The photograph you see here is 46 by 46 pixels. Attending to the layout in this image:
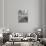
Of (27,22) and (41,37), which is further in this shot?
(27,22)

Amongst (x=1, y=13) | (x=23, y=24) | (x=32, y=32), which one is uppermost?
(x=1, y=13)

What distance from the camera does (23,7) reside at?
4.99ft

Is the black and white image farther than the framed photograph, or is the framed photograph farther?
the framed photograph

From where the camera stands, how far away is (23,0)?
1484 millimetres

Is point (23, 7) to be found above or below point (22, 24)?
above

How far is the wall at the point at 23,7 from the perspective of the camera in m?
1.45

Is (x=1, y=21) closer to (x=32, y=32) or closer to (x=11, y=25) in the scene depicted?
(x=11, y=25)

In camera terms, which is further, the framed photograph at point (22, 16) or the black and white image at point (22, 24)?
the framed photograph at point (22, 16)

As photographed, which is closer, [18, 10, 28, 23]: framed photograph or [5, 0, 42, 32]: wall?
[5, 0, 42, 32]: wall

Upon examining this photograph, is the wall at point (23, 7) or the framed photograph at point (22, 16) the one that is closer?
the wall at point (23, 7)

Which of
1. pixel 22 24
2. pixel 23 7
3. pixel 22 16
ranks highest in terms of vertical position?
pixel 23 7

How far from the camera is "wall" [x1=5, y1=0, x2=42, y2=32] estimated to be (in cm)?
145

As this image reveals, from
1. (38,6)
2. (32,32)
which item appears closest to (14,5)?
(38,6)

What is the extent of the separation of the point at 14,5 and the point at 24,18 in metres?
0.24
